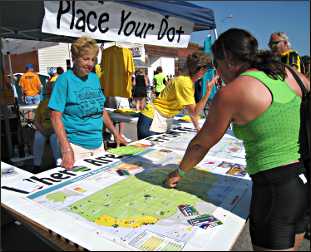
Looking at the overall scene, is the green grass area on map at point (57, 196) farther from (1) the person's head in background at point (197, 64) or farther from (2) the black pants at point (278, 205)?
(1) the person's head in background at point (197, 64)

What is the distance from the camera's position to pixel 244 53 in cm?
110

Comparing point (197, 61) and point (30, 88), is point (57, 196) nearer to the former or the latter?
point (197, 61)

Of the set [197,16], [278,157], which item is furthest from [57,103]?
[197,16]

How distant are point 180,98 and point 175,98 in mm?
94

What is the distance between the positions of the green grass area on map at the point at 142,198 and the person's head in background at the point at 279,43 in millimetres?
2214

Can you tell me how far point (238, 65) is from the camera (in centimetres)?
112

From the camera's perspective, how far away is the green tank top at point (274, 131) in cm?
103

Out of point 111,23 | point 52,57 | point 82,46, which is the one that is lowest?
point 82,46

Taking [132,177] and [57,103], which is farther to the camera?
[57,103]

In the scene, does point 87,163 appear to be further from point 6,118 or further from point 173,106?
point 6,118

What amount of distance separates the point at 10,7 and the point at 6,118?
55.5 inches

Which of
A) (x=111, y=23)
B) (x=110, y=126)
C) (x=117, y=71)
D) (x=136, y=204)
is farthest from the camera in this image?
(x=117, y=71)

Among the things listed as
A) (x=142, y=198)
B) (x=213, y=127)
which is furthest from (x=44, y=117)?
(x=213, y=127)

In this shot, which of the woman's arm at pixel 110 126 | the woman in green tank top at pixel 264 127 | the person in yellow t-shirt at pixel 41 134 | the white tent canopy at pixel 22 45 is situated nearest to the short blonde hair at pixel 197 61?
the woman's arm at pixel 110 126
